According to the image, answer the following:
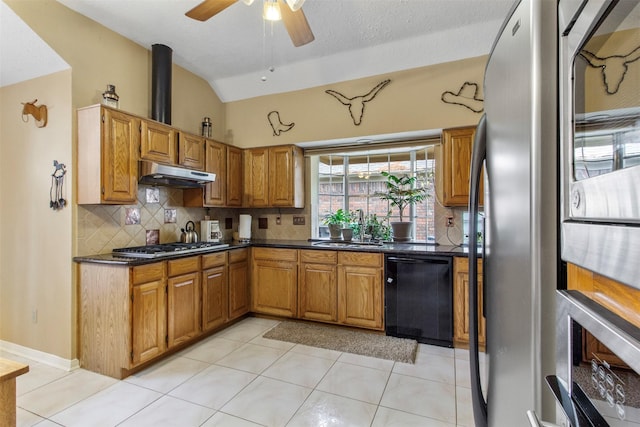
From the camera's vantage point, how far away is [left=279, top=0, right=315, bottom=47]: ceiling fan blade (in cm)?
217

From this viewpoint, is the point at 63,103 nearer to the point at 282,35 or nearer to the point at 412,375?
the point at 282,35

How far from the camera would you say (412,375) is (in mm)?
2582

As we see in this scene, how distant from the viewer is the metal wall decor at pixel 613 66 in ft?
1.25

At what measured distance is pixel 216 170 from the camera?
12.8ft

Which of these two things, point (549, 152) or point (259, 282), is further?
point (259, 282)

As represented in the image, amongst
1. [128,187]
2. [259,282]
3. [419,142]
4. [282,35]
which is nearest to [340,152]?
[419,142]

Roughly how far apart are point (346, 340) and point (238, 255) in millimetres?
1571

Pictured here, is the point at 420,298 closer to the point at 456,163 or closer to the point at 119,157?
the point at 456,163

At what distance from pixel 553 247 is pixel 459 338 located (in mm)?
2927

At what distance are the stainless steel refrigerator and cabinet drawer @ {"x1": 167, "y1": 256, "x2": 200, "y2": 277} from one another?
2.68 metres

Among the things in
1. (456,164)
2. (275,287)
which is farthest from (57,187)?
(456,164)

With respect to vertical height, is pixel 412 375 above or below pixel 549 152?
below

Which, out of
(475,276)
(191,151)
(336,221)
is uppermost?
(191,151)

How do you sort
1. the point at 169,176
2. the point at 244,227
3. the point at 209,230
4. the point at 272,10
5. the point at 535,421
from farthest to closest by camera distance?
1. the point at 244,227
2. the point at 209,230
3. the point at 169,176
4. the point at 272,10
5. the point at 535,421
